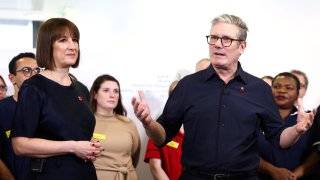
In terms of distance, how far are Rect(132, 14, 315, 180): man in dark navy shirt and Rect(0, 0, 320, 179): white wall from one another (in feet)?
6.14

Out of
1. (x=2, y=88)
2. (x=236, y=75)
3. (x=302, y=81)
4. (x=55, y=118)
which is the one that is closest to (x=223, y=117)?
(x=236, y=75)

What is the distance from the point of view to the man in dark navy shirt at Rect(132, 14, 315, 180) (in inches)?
86.6

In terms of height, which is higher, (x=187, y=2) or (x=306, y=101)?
(x=187, y=2)

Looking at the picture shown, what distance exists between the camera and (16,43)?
13.8 ft

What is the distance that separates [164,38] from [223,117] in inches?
94.3

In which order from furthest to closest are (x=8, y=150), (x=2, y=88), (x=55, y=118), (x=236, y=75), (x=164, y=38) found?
(x=164, y=38) → (x=2, y=88) → (x=8, y=150) → (x=236, y=75) → (x=55, y=118)

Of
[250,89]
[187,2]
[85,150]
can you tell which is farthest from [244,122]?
[187,2]

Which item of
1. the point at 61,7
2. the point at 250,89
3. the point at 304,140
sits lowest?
the point at 304,140

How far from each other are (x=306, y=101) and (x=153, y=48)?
182 centimetres

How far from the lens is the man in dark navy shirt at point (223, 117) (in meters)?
2.20

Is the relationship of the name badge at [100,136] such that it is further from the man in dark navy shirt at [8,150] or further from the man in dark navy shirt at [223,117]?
the man in dark navy shirt at [223,117]

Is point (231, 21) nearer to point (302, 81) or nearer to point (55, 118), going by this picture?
point (55, 118)

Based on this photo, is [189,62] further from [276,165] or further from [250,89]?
[250,89]

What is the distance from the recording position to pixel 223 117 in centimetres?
224
